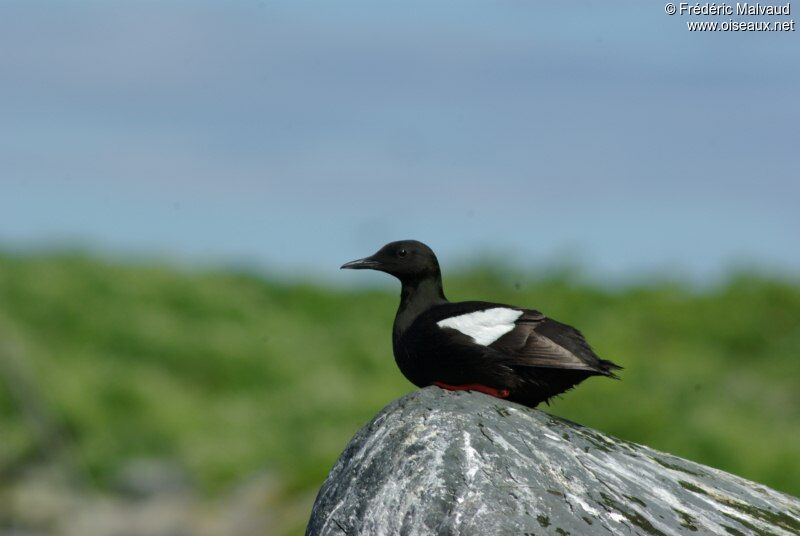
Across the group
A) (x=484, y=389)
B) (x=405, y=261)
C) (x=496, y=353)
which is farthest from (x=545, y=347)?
(x=405, y=261)

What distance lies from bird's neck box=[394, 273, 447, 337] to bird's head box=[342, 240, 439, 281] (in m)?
0.03

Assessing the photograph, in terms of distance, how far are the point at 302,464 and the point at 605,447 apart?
26.8 feet

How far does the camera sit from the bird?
18.1ft

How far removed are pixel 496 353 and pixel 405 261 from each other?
0.95 m

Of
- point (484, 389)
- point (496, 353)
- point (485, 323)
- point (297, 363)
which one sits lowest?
point (297, 363)

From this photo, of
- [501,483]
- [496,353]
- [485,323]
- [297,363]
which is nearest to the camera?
[501,483]

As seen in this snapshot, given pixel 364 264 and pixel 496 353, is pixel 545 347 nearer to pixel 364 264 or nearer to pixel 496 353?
pixel 496 353

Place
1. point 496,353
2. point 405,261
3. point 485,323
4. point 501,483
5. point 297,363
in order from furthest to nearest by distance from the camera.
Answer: point 297,363, point 405,261, point 485,323, point 496,353, point 501,483

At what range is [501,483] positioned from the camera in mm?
4523

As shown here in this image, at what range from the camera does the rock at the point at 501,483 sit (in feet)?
14.7

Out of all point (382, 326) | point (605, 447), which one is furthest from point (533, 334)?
point (382, 326)

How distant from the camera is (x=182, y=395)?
15.6 meters

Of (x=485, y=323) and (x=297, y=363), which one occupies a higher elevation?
(x=485, y=323)

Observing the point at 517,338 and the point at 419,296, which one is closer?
the point at 517,338
